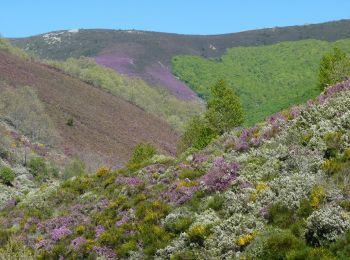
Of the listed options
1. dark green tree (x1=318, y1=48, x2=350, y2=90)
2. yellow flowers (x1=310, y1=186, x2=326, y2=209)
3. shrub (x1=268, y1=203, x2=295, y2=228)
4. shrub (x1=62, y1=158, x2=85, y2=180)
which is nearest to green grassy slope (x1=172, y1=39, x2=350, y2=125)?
dark green tree (x1=318, y1=48, x2=350, y2=90)

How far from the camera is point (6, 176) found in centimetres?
4547

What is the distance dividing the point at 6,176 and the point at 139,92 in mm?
83366

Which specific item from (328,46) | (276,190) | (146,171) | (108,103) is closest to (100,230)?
(146,171)

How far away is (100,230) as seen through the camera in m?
20.8

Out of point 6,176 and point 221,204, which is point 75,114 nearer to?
point 6,176

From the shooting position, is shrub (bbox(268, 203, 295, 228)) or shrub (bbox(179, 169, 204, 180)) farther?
shrub (bbox(179, 169, 204, 180))

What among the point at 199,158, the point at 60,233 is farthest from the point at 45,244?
the point at 199,158

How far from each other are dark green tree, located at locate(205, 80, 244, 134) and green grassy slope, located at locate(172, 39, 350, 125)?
101m

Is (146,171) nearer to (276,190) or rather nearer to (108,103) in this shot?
(276,190)

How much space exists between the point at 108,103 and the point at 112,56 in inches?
2896

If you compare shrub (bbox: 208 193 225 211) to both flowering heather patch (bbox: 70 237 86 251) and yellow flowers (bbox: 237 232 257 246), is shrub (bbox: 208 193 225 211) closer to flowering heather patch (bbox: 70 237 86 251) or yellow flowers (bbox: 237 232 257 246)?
yellow flowers (bbox: 237 232 257 246)

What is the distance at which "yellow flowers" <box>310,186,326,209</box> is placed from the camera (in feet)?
50.7

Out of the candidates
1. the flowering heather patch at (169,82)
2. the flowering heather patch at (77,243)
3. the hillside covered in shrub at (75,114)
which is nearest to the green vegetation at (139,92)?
the hillside covered in shrub at (75,114)

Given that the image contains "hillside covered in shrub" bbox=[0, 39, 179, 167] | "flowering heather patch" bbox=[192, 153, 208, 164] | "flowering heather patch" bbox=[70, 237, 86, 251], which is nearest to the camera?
"flowering heather patch" bbox=[70, 237, 86, 251]
